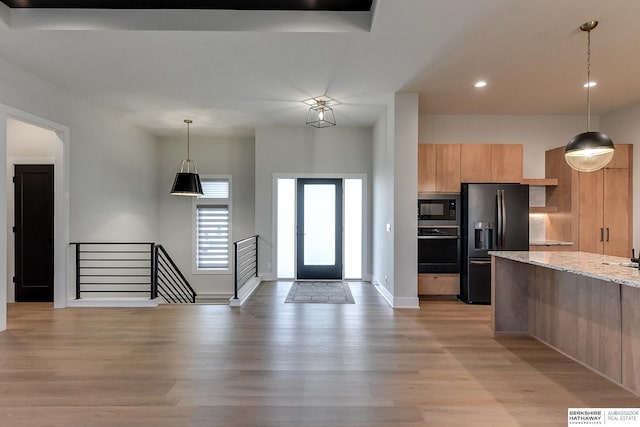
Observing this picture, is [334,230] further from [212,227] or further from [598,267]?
[598,267]

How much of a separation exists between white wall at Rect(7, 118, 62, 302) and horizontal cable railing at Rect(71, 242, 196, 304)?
0.98 m

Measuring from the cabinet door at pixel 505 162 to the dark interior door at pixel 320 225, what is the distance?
2831mm

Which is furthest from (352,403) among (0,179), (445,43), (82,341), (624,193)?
(624,193)

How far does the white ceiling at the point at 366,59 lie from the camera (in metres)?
3.09

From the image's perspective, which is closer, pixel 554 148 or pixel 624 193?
pixel 624 193

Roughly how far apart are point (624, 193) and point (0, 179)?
27.3 feet

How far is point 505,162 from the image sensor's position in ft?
17.4

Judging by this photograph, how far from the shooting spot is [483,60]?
385 centimetres

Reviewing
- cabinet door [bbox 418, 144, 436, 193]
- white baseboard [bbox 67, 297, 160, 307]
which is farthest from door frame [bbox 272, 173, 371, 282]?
white baseboard [bbox 67, 297, 160, 307]

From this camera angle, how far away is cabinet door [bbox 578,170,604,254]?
17.4 feet

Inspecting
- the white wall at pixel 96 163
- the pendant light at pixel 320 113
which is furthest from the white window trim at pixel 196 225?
the pendant light at pixel 320 113

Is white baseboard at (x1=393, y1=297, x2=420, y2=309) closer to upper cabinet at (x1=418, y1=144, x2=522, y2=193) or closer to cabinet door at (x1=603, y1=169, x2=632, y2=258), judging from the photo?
upper cabinet at (x1=418, y1=144, x2=522, y2=193)

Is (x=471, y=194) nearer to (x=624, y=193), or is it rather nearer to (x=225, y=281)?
(x=624, y=193)

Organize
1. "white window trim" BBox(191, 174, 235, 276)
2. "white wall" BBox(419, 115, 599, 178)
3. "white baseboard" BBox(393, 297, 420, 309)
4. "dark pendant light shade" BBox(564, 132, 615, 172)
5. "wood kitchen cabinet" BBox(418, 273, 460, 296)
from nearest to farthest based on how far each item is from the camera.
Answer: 1. "dark pendant light shade" BBox(564, 132, 615, 172)
2. "white baseboard" BBox(393, 297, 420, 309)
3. "wood kitchen cabinet" BBox(418, 273, 460, 296)
4. "white wall" BBox(419, 115, 599, 178)
5. "white window trim" BBox(191, 174, 235, 276)
